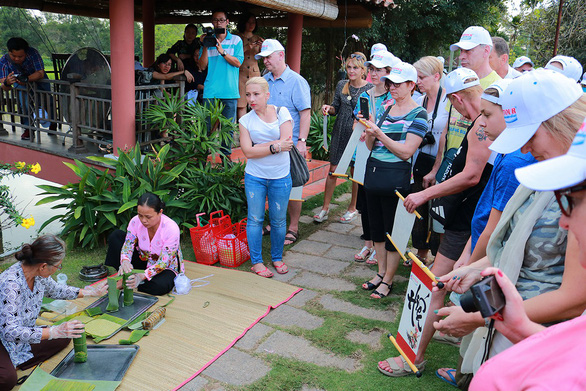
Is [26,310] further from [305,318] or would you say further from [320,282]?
[320,282]

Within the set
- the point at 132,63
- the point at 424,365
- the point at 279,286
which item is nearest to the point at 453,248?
the point at 424,365

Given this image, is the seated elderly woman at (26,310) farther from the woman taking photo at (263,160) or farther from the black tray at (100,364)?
the woman taking photo at (263,160)

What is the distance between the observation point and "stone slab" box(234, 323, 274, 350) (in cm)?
344

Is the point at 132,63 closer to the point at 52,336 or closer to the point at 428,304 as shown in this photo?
the point at 52,336

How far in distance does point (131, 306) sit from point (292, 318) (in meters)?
1.32

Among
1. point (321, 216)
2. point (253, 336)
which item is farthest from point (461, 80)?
point (321, 216)

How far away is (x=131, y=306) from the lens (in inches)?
151

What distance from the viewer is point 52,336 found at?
2.92 meters

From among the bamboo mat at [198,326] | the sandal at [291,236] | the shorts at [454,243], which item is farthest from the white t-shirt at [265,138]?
the shorts at [454,243]

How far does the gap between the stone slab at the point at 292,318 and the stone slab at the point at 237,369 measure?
52cm

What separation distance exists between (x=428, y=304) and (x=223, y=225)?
273cm

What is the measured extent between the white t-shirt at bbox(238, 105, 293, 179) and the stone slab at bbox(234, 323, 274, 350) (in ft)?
4.74

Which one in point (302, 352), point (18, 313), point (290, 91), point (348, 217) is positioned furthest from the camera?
point (348, 217)

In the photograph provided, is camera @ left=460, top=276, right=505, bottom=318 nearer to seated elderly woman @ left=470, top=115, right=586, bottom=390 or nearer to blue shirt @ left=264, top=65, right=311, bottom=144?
seated elderly woman @ left=470, top=115, right=586, bottom=390
